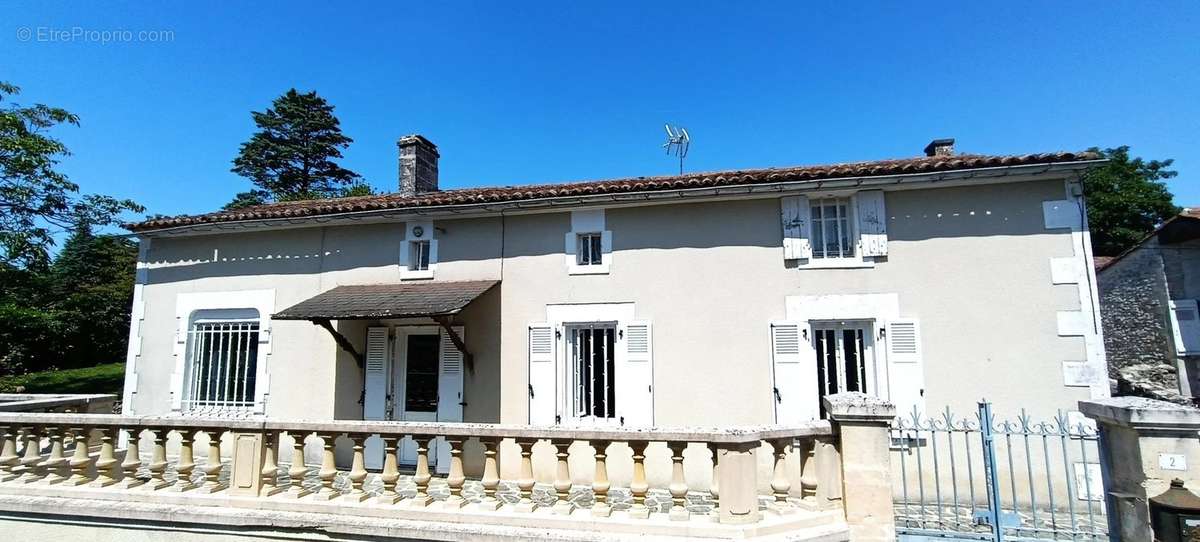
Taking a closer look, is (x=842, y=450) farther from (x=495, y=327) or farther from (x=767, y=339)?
(x=495, y=327)

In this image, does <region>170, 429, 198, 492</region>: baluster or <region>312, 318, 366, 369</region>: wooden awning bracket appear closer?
<region>170, 429, 198, 492</region>: baluster

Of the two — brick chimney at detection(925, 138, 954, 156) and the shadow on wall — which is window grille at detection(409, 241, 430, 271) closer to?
the shadow on wall

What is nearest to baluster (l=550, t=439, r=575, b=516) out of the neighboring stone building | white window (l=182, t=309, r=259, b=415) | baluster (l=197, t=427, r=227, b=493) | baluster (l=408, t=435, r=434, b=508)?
baluster (l=408, t=435, r=434, b=508)

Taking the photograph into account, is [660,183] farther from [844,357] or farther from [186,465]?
[186,465]

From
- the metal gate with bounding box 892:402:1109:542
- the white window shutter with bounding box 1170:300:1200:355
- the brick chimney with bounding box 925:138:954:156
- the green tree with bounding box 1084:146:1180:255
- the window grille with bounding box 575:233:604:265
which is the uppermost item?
the green tree with bounding box 1084:146:1180:255

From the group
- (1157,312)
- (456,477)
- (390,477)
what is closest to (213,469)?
(390,477)

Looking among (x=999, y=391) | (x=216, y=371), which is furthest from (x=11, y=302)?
(x=999, y=391)

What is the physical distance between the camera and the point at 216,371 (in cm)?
842

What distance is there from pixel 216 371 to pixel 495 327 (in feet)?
15.0

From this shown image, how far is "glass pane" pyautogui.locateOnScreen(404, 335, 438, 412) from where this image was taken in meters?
7.87

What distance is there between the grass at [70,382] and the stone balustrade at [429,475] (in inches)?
520

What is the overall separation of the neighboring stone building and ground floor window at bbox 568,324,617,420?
1274cm

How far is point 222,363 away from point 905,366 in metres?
9.63

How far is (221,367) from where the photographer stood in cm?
841
